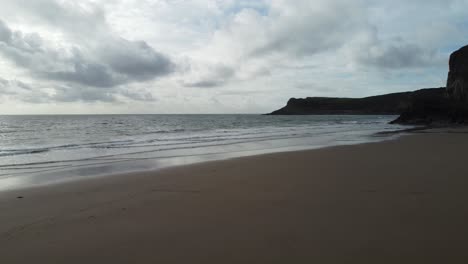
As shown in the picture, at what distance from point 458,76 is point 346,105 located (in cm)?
10805

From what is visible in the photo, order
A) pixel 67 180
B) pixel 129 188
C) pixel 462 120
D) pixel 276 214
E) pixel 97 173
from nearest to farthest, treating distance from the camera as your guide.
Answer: pixel 276 214, pixel 129 188, pixel 67 180, pixel 97 173, pixel 462 120

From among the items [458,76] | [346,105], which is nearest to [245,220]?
[458,76]

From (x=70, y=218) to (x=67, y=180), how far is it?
11.7 ft

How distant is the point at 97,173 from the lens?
823 centimetres

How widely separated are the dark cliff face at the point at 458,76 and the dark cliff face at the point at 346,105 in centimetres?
8256

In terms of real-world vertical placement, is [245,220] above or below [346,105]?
below

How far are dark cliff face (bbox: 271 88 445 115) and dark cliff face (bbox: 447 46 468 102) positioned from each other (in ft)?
271

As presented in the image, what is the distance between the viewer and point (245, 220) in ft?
12.9

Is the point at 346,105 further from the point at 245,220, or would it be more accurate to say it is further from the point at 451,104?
the point at 245,220

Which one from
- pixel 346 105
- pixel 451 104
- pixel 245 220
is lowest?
pixel 245 220

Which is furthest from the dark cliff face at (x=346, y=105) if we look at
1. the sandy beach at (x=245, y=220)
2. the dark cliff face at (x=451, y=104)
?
the sandy beach at (x=245, y=220)

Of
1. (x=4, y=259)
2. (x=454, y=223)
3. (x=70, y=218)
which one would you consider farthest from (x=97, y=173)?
(x=454, y=223)

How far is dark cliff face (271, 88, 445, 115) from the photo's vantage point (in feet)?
409

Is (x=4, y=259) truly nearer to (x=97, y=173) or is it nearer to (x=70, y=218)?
(x=70, y=218)
